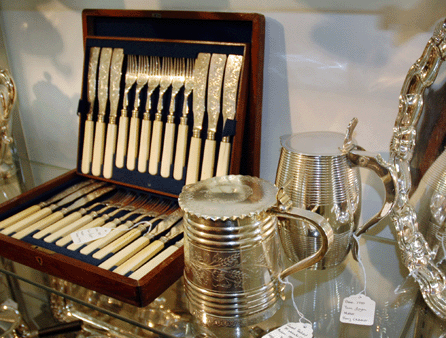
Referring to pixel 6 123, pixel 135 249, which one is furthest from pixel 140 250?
pixel 6 123

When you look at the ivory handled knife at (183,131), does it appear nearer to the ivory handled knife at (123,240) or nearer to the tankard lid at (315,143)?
the ivory handled knife at (123,240)

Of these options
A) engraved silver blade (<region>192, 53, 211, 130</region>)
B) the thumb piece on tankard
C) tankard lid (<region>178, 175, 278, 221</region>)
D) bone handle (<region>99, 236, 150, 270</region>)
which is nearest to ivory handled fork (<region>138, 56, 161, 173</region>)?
engraved silver blade (<region>192, 53, 211, 130</region>)

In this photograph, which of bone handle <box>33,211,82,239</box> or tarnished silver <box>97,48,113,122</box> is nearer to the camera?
bone handle <box>33,211,82,239</box>

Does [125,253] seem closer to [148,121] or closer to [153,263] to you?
[153,263]

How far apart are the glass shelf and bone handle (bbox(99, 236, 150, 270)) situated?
0.23 ft

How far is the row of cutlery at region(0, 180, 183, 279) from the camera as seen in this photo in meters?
0.75

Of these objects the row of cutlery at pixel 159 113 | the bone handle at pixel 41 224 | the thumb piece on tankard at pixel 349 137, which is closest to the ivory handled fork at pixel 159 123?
the row of cutlery at pixel 159 113

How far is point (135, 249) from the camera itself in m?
0.76

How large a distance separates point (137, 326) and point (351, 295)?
36 centimetres

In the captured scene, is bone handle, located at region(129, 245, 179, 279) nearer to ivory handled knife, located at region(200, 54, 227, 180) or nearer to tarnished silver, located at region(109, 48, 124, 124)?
ivory handled knife, located at region(200, 54, 227, 180)

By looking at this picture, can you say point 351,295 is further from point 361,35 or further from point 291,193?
point 361,35

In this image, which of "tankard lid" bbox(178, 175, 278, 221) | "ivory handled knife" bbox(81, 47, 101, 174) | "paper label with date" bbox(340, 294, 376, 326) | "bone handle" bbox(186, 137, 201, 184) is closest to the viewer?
"tankard lid" bbox(178, 175, 278, 221)

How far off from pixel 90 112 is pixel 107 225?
0.30 metres

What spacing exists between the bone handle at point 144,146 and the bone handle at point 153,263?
0.83 ft
